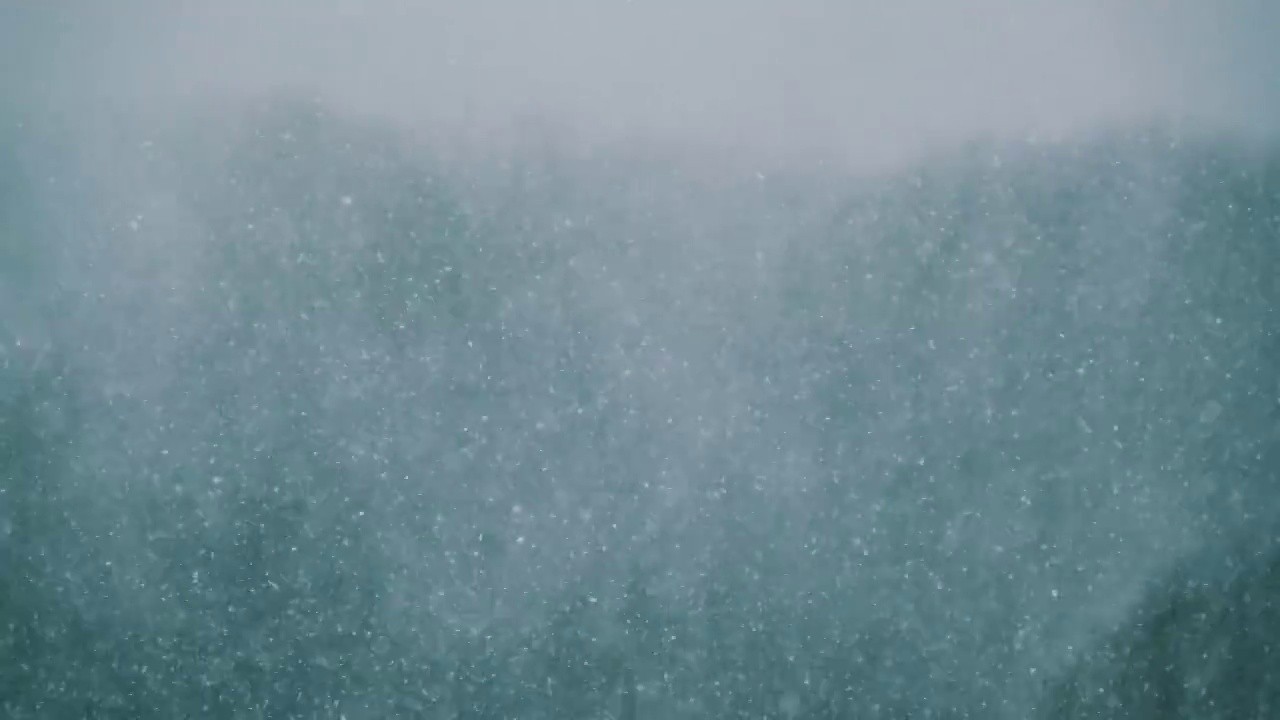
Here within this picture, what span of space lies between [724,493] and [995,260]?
0.22m

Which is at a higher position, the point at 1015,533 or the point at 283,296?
the point at 283,296

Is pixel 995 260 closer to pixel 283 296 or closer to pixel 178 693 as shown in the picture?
pixel 283 296

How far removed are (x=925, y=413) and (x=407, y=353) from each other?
32cm

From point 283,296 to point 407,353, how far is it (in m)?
0.08

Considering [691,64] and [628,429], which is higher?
[691,64]

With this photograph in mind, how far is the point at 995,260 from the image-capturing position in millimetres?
599

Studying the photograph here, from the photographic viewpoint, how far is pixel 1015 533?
0.60m

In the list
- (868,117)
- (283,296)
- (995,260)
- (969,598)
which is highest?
(283,296)

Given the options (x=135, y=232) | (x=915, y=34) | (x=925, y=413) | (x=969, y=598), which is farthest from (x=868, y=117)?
(x=135, y=232)

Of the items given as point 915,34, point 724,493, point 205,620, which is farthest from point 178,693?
point 915,34

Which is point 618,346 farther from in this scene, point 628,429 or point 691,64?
point 691,64

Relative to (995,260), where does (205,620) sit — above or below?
above

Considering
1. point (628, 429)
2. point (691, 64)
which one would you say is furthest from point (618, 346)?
point (691, 64)

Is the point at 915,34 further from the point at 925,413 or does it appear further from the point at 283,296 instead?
the point at 283,296
